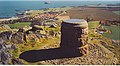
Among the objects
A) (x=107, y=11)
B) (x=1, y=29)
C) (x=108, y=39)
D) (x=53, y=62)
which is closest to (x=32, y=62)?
(x=53, y=62)

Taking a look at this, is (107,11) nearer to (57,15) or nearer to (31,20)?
(57,15)

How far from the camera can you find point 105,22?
10.6 m

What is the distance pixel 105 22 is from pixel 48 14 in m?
2.49

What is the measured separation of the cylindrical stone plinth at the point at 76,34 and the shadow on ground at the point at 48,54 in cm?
18

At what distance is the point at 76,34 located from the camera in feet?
29.4

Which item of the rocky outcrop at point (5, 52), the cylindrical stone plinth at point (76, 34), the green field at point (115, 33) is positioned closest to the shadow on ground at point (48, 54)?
the cylindrical stone plinth at point (76, 34)

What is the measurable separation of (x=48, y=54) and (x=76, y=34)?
1.34 meters

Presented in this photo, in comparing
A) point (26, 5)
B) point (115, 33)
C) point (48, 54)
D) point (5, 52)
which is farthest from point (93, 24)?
point (5, 52)

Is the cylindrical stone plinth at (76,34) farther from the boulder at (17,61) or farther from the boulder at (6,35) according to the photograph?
the boulder at (6,35)

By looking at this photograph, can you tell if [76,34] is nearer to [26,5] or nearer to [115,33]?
[115,33]

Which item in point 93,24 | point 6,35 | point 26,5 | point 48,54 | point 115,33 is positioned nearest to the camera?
point 48,54

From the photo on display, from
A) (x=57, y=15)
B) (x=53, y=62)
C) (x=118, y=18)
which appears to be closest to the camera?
(x=53, y=62)

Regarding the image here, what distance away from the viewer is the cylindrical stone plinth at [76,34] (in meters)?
8.92

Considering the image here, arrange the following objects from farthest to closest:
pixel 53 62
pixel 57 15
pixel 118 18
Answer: pixel 57 15 < pixel 118 18 < pixel 53 62
